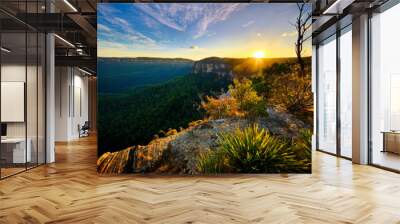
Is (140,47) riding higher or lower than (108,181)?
higher

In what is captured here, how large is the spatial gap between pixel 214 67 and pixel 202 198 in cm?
250

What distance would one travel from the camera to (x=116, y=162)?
6293mm

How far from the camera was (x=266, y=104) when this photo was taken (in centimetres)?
628

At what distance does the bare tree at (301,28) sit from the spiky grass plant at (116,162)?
10.3 ft

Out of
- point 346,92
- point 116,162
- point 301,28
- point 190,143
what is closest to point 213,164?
point 190,143

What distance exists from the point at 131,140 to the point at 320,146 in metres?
6.19

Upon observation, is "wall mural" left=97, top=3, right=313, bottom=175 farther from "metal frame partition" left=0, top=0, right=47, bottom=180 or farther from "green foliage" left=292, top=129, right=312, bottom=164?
"metal frame partition" left=0, top=0, right=47, bottom=180

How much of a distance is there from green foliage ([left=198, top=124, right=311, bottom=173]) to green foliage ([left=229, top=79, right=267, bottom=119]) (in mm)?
332

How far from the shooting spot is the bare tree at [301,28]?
6.24m

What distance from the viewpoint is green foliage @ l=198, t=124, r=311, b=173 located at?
244 inches

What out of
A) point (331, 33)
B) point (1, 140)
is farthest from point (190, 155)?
point (331, 33)

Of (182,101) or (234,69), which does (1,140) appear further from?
(234,69)

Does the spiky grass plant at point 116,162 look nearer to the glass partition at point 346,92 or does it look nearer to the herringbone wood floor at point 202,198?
the herringbone wood floor at point 202,198

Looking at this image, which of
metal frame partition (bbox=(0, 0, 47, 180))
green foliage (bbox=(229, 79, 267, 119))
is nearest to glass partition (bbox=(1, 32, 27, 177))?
metal frame partition (bbox=(0, 0, 47, 180))
